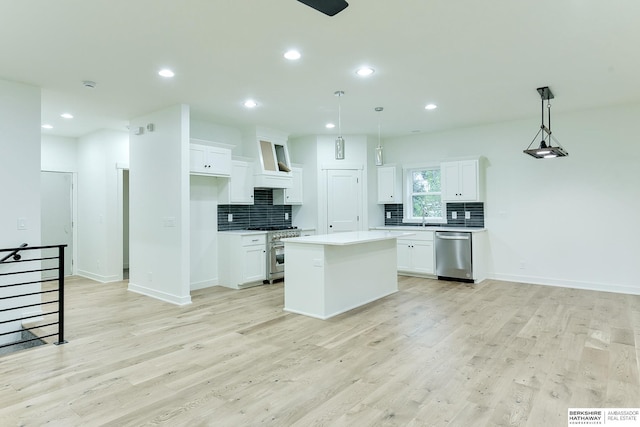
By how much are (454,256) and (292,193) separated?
10.2ft

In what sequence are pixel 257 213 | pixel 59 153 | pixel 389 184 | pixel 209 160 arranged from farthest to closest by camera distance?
pixel 389 184
pixel 59 153
pixel 257 213
pixel 209 160

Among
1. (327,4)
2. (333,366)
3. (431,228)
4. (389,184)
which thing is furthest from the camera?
(389,184)

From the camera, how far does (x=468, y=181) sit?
6215mm

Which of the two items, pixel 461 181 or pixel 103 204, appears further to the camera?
pixel 103 204

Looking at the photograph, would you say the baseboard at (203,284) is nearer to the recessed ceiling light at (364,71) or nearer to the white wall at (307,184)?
the white wall at (307,184)

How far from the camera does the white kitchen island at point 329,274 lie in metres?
4.14

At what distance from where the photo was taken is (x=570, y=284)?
18.4 feet

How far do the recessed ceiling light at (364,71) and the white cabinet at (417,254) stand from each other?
11.1 feet

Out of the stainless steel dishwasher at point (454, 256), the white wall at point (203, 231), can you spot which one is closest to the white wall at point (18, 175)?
the white wall at point (203, 231)

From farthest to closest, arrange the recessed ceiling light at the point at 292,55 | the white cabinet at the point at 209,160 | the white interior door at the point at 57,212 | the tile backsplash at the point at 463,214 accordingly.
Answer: the white interior door at the point at 57,212 < the tile backsplash at the point at 463,214 < the white cabinet at the point at 209,160 < the recessed ceiling light at the point at 292,55

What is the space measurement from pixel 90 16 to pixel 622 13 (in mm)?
3940

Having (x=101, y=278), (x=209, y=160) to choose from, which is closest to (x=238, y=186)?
(x=209, y=160)

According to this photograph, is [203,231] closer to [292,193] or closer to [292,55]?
[292,193]

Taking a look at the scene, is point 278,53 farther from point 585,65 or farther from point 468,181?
point 468,181
